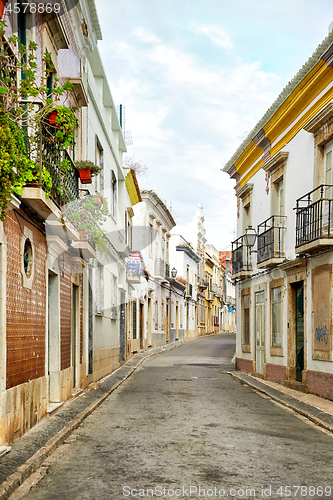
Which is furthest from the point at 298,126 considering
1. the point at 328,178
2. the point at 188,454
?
the point at 188,454

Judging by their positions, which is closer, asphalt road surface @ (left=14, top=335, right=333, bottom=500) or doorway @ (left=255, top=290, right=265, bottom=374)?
asphalt road surface @ (left=14, top=335, right=333, bottom=500)

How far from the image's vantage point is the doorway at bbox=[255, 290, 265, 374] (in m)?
16.8

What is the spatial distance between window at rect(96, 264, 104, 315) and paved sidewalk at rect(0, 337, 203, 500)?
3.26 metres

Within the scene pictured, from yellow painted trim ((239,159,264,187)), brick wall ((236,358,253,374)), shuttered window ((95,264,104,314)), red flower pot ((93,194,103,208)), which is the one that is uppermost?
yellow painted trim ((239,159,264,187))

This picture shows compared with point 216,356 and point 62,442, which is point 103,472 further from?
point 216,356

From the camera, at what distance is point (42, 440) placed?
7000mm

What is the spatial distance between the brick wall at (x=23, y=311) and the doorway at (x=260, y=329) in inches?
364

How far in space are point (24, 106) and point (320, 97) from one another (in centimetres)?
728

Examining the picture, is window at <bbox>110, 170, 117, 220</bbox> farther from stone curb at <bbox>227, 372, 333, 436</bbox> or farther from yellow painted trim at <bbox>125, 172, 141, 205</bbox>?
stone curb at <bbox>227, 372, 333, 436</bbox>

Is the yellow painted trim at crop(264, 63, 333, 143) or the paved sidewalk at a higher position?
the yellow painted trim at crop(264, 63, 333, 143)

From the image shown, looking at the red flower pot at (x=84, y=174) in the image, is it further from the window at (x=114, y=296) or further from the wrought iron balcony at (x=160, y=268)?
the wrought iron balcony at (x=160, y=268)

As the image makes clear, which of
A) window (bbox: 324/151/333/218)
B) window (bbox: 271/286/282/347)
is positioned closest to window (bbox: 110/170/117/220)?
window (bbox: 271/286/282/347)

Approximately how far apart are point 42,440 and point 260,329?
1103 cm

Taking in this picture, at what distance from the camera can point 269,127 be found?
51.5ft
